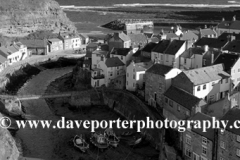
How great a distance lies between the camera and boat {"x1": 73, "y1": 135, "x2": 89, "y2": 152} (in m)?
37.1

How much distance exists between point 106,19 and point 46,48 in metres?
73.5

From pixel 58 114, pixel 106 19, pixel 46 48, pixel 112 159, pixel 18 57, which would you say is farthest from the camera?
pixel 106 19

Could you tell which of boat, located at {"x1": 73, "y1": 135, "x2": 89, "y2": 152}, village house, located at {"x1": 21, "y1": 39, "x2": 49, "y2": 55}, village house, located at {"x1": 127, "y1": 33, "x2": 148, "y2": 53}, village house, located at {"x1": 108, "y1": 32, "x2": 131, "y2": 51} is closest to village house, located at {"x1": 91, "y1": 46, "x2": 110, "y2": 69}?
village house, located at {"x1": 108, "y1": 32, "x2": 131, "y2": 51}

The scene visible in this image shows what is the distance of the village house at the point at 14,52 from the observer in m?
66.9

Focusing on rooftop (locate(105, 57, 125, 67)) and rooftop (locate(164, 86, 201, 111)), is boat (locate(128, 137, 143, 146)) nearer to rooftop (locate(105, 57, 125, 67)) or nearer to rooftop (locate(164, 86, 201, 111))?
rooftop (locate(164, 86, 201, 111))

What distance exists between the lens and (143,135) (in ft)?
131

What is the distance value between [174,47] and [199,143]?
19.1 meters

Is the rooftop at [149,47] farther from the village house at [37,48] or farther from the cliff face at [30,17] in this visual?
the cliff face at [30,17]

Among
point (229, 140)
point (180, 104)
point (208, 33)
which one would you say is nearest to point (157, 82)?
point (180, 104)

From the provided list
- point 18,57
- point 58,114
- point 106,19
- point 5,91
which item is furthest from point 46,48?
point 106,19

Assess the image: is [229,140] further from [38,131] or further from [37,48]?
[37,48]

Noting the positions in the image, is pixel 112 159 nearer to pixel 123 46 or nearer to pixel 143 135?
pixel 143 135

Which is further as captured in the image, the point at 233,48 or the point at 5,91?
the point at 5,91

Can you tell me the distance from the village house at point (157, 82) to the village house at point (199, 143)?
8.63m
